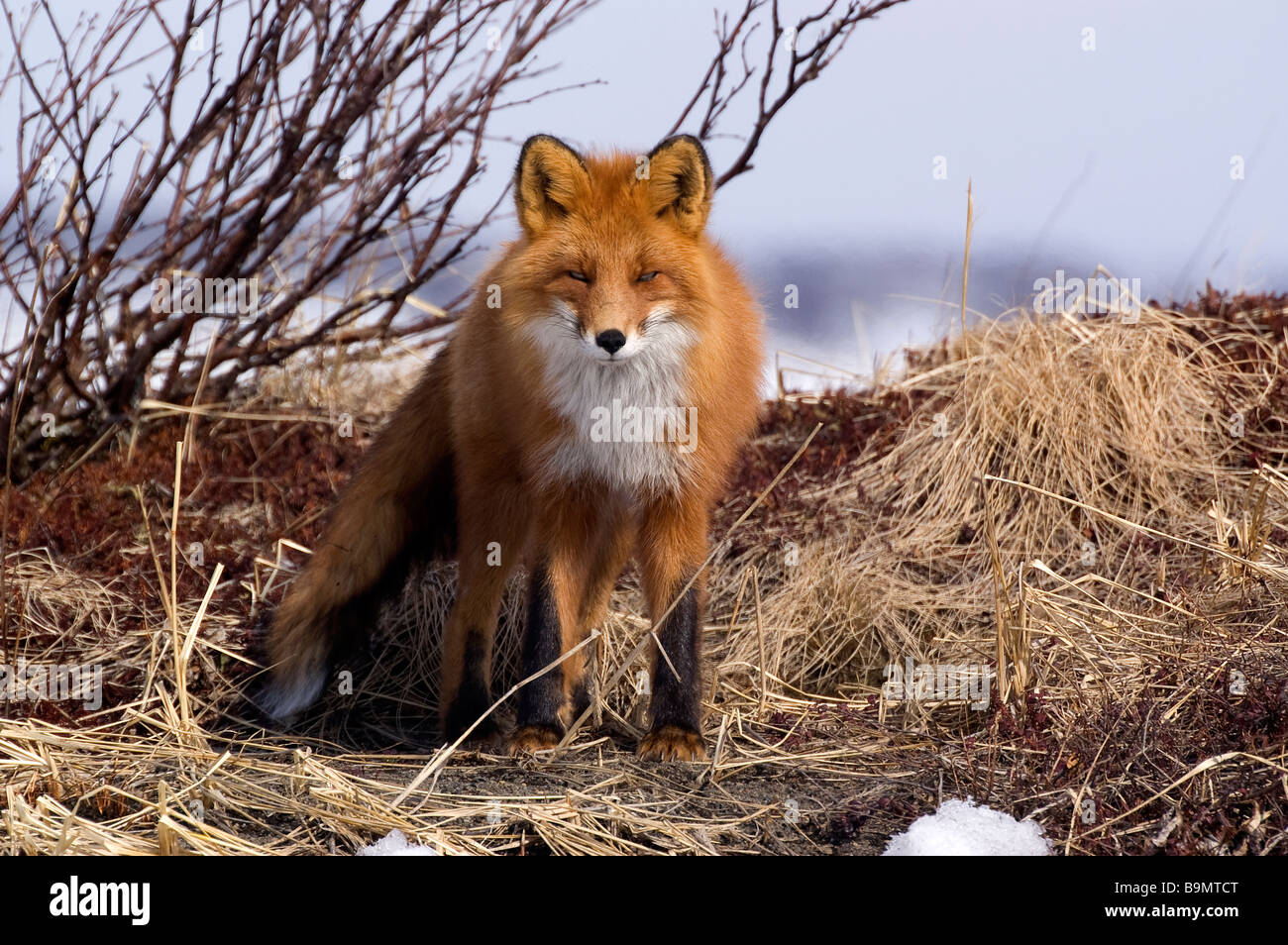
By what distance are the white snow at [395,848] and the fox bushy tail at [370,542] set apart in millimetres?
1384

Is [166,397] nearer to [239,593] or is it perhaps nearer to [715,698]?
[239,593]

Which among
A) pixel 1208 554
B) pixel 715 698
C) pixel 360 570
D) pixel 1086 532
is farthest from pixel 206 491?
pixel 1208 554

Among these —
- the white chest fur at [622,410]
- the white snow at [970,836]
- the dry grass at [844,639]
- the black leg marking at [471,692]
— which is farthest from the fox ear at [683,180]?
the white snow at [970,836]

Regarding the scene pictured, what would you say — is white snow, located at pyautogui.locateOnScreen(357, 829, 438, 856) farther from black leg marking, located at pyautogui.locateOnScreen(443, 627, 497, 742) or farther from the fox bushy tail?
the fox bushy tail

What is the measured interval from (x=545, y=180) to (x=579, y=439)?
2.50 ft

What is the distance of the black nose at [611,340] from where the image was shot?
10.8ft

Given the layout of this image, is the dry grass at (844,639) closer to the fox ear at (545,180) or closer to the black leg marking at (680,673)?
the black leg marking at (680,673)

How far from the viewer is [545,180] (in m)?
3.61

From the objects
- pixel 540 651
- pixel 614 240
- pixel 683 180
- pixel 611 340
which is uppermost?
pixel 683 180

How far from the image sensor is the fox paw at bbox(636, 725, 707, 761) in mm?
3666

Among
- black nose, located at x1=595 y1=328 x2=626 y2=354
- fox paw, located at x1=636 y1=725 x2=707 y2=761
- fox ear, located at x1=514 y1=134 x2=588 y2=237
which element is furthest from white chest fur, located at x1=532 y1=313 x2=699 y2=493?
fox paw, located at x1=636 y1=725 x2=707 y2=761

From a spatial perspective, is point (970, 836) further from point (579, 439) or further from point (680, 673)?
point (579, 439)

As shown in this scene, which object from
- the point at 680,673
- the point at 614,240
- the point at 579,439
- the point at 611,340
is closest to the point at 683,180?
the point at 614,240

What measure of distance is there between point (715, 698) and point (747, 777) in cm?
69
